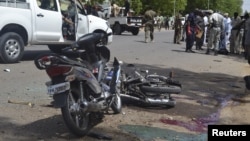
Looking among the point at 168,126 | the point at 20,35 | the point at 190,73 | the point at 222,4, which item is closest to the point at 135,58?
the point at 190,73

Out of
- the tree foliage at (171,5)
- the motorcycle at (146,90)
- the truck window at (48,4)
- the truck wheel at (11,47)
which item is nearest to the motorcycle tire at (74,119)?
the motorcycle at (146,90)

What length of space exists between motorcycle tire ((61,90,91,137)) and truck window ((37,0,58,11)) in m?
7.55

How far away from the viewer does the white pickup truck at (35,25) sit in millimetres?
12016

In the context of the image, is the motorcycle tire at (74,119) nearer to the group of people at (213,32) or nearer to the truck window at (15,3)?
the truck window at (15,3)

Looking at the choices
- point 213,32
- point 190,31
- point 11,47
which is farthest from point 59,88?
point 213,32

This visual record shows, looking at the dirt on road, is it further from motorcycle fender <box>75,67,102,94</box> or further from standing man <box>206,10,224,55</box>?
standing man <box>206,10,224,55</box>

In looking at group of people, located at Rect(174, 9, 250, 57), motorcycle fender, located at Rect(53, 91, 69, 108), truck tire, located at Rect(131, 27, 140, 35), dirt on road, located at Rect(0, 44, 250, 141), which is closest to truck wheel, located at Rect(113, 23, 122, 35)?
truck tire, located at Rect(131, 27, 140, 35)

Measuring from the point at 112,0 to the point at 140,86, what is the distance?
141ft

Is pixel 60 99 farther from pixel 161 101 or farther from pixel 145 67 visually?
pixel 145 67

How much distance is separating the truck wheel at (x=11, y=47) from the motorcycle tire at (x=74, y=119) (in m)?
6.61

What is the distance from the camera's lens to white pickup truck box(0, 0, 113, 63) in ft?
39.4

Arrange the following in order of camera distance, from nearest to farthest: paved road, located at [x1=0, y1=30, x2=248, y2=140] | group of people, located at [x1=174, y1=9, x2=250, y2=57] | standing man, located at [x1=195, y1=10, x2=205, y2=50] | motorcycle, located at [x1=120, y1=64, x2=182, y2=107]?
paved road, located at [x1=0, y1=30, x2=248, y2=140], motorcycle, located at [x1=120, y1=64, x2=182, y2=107], group of people, located at [x1=174, y1=9, x2=250, y2=57], standing man, located at [x1=195, y1=10, x2=205, y2=50]

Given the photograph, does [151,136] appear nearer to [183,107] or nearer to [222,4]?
[183,107]

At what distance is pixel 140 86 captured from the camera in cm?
784
